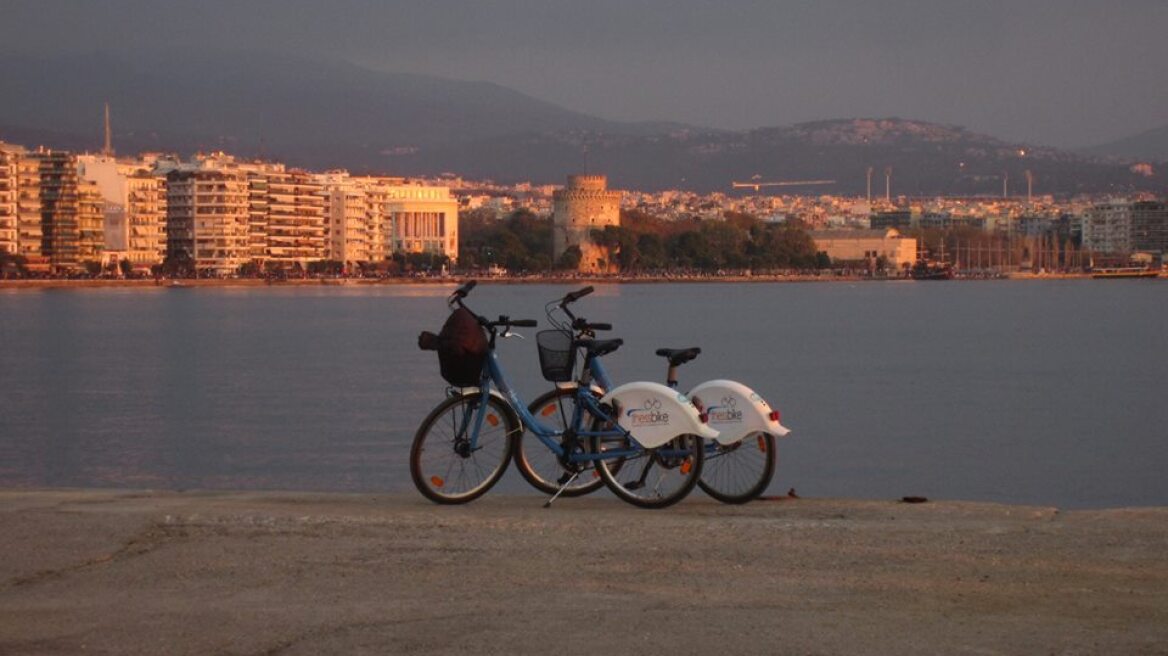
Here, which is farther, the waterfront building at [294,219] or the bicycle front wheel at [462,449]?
the waterfront building at [294,219]

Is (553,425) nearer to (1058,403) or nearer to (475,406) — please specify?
(475,406)

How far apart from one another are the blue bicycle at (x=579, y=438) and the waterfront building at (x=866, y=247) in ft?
594

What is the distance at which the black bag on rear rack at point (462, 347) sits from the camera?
7.67m

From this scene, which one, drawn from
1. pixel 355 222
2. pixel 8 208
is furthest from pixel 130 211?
pixel 355 222

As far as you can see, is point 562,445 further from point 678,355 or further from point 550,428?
point 678,355

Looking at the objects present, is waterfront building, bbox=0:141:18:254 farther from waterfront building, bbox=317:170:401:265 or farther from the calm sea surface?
the calm sea surface

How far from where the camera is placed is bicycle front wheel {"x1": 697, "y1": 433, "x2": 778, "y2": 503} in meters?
7.72

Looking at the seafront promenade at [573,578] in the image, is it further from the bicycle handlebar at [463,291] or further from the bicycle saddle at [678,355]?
the bicycle handlebar at [463,291]

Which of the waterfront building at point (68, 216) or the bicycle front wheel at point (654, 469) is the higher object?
the waterfront building at point (68, 216)

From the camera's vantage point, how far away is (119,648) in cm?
509

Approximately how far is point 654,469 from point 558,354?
0.60m

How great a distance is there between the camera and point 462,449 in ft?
25.4

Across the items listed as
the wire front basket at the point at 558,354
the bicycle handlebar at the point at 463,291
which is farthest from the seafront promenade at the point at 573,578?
the bicycle handlebar at the point at 463,291

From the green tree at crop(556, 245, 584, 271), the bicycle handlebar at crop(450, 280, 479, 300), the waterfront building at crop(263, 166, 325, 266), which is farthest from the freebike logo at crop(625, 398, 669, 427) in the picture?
the green tree at crop(556, 245, 584, 271)
